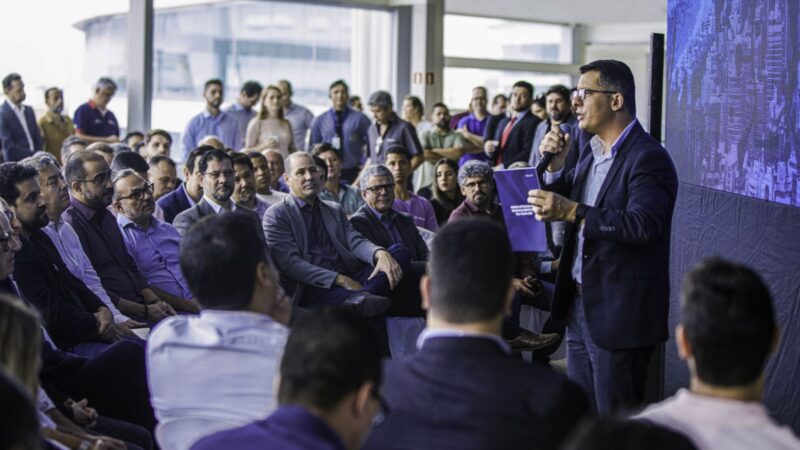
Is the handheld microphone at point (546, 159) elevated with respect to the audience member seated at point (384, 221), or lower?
elevated

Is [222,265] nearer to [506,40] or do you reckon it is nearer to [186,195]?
[186,195]

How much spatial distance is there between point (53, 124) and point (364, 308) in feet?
19.3

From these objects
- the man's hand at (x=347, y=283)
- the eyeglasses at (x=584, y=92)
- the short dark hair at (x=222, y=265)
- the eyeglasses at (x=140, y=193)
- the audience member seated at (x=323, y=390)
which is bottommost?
the man's hand at (x=347, y=283)

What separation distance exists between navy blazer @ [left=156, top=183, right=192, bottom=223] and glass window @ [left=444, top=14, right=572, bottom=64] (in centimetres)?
1019

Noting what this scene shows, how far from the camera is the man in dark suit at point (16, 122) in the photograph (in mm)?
8914

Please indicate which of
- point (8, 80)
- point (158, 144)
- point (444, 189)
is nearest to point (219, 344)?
point (444, 189)

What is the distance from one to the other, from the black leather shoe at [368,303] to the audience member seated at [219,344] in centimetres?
237

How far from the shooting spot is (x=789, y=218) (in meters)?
3.59

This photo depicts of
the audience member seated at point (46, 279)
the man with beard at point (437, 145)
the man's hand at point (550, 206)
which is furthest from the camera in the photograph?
the man with beard at point (437, 145)

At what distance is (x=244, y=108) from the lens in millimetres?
9352

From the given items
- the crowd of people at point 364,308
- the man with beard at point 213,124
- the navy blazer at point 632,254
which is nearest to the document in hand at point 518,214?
the crowd of people at point 364,308

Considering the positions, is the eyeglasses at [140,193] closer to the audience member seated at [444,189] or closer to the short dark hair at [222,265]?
the audience member seated at [444,189]

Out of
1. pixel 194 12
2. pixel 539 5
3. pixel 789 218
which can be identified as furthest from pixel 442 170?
pixel 539 5

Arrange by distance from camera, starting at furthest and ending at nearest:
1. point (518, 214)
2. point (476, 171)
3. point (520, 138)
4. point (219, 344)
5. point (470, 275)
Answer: point (520, 138) → point (476, 171) → point (518, 214) → point (219, 344) → point (470, 275)
